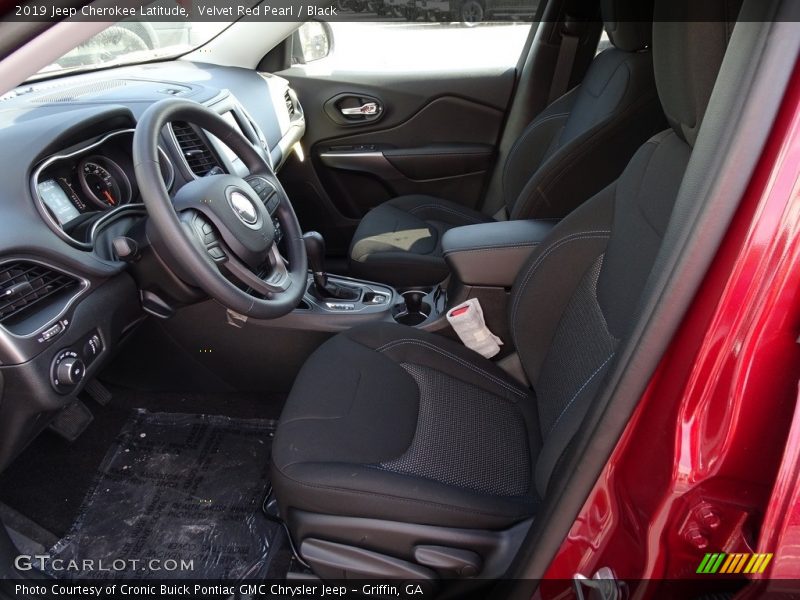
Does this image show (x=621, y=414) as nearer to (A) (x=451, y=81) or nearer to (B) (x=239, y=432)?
(B) (x=239, y=432)

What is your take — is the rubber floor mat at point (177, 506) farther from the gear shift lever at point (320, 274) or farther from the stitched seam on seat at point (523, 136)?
the stitched seam on seat at point (523, 136)

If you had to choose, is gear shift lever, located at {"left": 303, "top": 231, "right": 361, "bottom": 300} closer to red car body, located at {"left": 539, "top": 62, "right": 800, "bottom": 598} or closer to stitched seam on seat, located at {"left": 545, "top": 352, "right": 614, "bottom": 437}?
stitched seam on seat, located at {"left": 545, "top": 352, "right": 614, "bottom": 437}

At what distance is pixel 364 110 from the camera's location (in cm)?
247

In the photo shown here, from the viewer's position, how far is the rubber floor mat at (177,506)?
1.53 meters

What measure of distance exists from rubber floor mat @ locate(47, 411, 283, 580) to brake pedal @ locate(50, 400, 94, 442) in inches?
4.7

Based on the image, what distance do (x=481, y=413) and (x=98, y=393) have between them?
1170 mm

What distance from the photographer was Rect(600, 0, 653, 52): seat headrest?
5.18ft

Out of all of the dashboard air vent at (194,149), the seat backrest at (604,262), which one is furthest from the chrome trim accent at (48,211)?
the seat backrest at (604,262)

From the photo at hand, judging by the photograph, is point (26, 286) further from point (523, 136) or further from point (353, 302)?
point (523, 136)

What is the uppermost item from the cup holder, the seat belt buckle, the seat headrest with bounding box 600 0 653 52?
the seat headrest with bounding box 600 0 653 52

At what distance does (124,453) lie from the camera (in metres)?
1.80

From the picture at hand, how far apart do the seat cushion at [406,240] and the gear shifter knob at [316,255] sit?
0.70 feet

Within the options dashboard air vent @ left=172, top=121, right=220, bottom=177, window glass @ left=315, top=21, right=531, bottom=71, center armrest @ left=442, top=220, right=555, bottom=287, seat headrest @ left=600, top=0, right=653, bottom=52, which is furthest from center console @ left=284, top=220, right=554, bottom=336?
window glass @ left=315, top=21, right=531, bottom=71

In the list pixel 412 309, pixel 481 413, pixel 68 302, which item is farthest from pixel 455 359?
pixel 68 302
